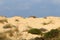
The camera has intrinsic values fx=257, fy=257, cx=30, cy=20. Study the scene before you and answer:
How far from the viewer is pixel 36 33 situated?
1203 inches

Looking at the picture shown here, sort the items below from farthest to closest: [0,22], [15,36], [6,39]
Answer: [0,22] → [15,36] → [6,39]

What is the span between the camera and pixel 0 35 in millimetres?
23891

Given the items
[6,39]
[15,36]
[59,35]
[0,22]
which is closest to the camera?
[6,39]

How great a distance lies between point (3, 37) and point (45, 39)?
388cm

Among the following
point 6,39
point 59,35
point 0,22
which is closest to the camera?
point 6,39

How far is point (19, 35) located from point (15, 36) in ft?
2.35

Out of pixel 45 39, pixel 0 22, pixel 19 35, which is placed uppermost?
pixel 0 22

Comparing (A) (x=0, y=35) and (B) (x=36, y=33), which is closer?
(A) (x=0, y=35)

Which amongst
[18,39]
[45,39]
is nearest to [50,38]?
[45,39]

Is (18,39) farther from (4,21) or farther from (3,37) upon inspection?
(4,21)

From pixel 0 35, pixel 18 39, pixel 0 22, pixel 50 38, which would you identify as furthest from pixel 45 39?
pixel 0 22

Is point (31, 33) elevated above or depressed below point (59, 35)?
above

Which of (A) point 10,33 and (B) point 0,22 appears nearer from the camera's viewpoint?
(A) point 10,33

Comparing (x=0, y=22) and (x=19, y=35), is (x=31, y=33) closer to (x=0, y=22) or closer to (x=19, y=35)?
(x=19, y=35)
